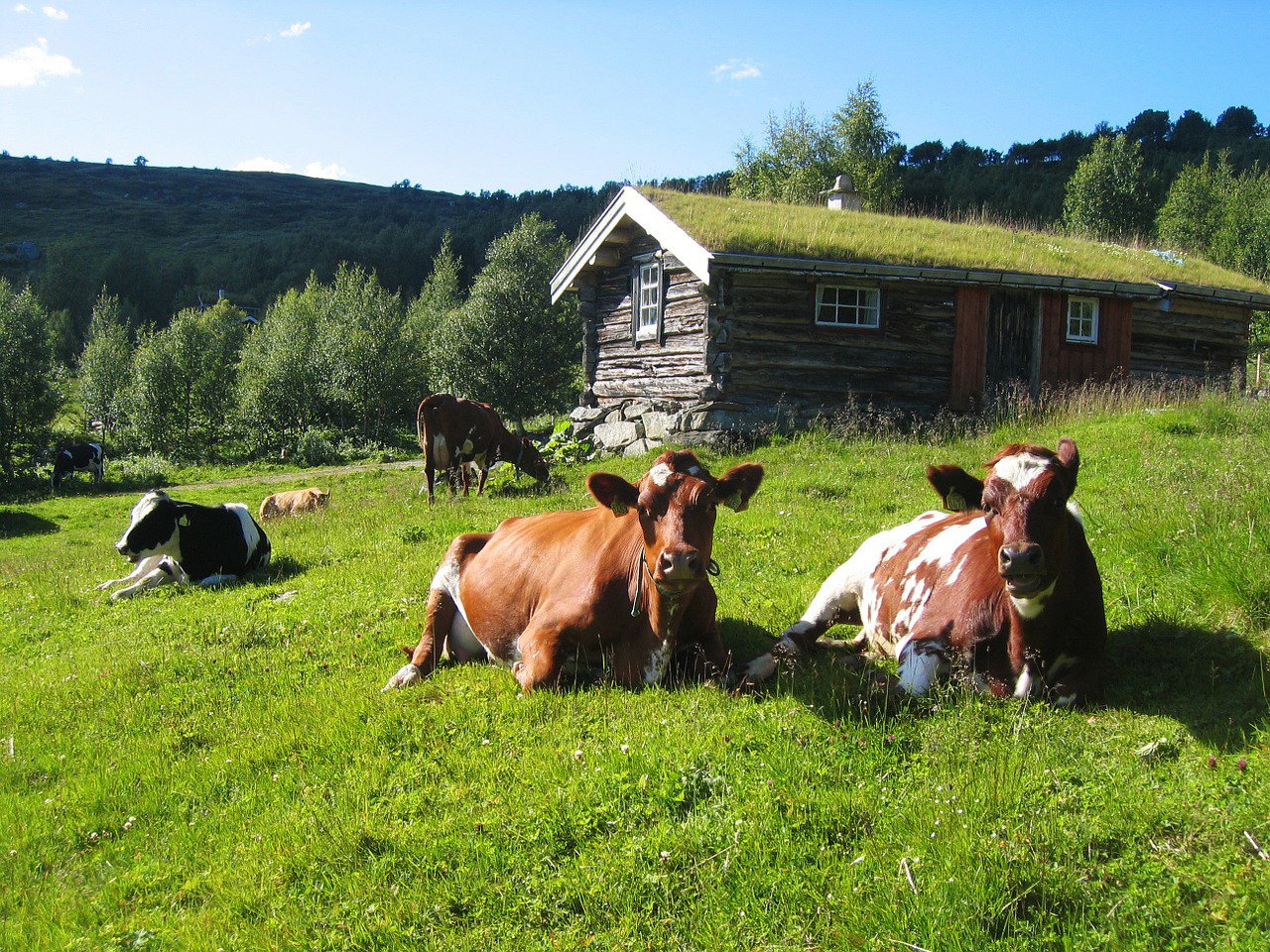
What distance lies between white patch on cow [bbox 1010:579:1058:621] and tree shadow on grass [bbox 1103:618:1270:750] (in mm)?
579

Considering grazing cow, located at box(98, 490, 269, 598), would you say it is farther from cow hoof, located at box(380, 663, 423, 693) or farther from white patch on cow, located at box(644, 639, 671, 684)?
white patch on cow, located at box(644, 639, 671, 684)

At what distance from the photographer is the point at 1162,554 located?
6.00m

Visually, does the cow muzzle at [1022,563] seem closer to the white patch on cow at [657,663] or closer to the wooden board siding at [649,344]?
the white patch on cow at [657,663]

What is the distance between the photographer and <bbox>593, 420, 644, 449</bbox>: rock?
1933 centimetres

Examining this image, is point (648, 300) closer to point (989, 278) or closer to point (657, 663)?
point (989, 278)

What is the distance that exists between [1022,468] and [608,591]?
2368 mm

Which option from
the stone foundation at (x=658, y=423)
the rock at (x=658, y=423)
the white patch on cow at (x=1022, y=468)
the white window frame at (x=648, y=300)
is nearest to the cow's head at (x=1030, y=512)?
the white patch on cow at (x=1022, y=468)

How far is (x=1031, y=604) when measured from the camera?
168 inches

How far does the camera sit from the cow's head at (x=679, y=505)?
4.37 m

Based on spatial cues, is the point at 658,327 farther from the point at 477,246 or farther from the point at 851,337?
the point at 477,246

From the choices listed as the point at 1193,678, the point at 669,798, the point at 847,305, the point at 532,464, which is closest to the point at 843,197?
the point at 847,305

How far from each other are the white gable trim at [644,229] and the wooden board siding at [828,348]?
1.08 meters

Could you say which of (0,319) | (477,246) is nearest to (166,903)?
(0,319)

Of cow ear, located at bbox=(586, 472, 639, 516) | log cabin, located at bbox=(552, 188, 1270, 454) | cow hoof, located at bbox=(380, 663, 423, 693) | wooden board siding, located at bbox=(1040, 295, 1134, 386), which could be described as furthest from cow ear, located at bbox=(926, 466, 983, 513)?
wooden board siding, located at bbox=(1040, 295, 1134, 386)
